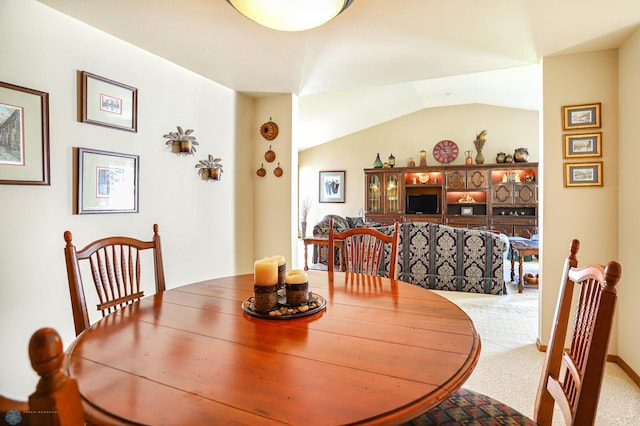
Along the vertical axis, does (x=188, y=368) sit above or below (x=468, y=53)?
below

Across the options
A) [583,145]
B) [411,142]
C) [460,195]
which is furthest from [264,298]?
[411,142]

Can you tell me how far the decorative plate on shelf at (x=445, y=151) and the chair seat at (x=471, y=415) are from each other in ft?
22.0

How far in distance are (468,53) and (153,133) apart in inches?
98.6

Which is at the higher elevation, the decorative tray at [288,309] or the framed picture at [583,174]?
the framed picture at [583,174]

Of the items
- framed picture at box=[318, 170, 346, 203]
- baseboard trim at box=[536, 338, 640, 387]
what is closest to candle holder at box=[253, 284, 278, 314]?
baseboard trim at box=[536, 338, 640, 387]

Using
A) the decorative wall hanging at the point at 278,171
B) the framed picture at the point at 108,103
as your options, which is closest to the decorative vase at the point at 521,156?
the decorative wall hanging at the point at 278,171

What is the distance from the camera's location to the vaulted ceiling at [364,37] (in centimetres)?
191

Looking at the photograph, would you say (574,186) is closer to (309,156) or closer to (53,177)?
(53,177)

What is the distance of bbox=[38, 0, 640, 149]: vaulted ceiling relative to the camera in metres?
1.91

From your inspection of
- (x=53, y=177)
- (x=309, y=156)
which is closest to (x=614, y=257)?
(x=53, y=177)

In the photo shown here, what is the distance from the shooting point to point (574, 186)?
96.5 inches

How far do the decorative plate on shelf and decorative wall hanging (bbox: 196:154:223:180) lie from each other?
5460 millimetres

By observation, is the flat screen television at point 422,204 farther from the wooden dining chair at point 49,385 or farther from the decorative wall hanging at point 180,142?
the wooden dining chair at point 49,385

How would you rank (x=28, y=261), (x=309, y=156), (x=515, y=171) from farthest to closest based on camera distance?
(x=309, y=156) < (x=515, y=171) < (x=28, y=261)
